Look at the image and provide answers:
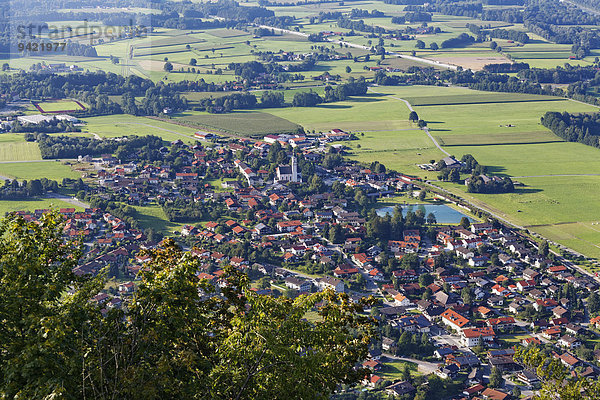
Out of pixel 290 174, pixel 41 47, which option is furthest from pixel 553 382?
pixel 41 47

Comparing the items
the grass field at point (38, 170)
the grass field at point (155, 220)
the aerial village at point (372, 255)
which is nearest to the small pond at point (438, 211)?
the aerial village at point (372, 255)

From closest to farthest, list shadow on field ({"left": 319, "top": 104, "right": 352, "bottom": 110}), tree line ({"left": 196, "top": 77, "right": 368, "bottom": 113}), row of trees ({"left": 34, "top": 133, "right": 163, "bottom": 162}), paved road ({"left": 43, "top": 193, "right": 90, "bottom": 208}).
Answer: paved road ({"left": 43, "top": 193, "right": 90, "bottom": 208}) → row of trees ({"left": 34, "top": 133, "right": 163, "bottom": 162}) → tree line ({"left": 196, "top": 77, "right": 368, "bottom": 113}) → shadow on field ({"left": 319, "top": 104, "right": 352, "bottom": 110})

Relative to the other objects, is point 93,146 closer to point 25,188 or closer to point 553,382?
point 25,188

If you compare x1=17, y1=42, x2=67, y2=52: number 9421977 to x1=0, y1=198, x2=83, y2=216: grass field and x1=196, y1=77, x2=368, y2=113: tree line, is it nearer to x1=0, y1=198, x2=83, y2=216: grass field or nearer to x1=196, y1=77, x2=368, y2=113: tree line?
x1=196, y1=77, x2=368, y2=113: tree line

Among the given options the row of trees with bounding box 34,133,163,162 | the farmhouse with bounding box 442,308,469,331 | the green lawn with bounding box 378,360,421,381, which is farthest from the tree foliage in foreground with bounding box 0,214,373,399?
the row of trees with bounding box 34,133,163,162

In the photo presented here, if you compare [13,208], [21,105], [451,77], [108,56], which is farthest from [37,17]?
[13,208]

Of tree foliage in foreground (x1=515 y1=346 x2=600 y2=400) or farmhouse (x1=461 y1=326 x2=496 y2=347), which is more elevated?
tree foliage in foreground (x1=515 y1=346 x2=600 y2=400)

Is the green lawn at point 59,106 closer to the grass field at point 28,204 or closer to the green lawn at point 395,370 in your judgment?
the grass field at point 28,204
